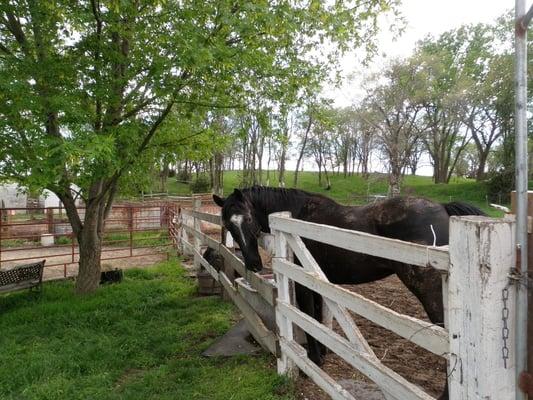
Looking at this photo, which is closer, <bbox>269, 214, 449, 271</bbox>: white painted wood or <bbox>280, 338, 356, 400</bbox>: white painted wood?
<bbox>269, 214, 449, 271</bbox>: white painted wood

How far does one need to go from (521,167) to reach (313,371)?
2041 mm

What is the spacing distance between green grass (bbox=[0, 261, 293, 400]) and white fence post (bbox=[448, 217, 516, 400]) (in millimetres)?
1915

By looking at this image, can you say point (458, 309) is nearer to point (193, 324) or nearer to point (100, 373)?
point (100, 373)

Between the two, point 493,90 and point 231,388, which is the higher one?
point 493,90

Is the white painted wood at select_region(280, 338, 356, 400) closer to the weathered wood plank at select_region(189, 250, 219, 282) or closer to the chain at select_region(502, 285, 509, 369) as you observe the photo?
the chain at select_region(502, 285, 509, 369)

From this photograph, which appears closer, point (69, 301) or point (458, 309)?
point (458, 309)

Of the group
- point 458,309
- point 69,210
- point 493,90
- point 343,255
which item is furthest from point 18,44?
point 493,90

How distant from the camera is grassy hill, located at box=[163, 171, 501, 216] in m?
30.2

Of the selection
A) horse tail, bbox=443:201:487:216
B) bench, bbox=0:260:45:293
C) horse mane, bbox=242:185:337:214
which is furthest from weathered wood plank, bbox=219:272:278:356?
bench, bbox=0:260:45:293

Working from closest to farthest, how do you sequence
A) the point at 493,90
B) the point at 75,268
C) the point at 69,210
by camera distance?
1. the point at 69,210
2. the point at 75,268
3. the point at 493,90

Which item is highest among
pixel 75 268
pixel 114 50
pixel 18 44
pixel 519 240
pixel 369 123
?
pixel 369 123

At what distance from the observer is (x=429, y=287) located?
8.54 feet

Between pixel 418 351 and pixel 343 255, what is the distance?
53.1 inches

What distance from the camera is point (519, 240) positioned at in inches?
51.0
